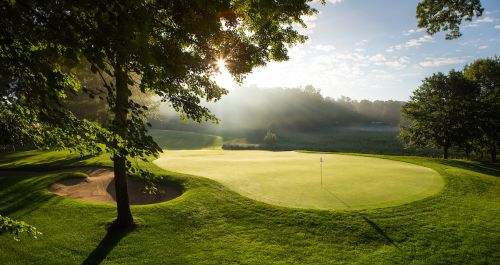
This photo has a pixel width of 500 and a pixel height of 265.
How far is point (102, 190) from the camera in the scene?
16.0 m

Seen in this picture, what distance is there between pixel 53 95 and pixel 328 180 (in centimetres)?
1315

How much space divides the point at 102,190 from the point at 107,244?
6658 mm

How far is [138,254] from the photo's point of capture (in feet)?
31.0

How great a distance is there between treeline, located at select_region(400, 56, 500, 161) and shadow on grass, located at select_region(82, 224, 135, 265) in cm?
3574

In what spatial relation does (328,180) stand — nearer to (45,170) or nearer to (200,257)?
(200,257)

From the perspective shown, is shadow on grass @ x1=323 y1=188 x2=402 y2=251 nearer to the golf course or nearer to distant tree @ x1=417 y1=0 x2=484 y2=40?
the golf course

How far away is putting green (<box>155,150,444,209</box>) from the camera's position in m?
12.6

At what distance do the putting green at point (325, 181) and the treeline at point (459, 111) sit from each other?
21.0 metres

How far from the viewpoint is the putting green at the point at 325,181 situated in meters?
12.6

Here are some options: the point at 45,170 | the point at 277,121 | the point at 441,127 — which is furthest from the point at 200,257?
the point at 277,121

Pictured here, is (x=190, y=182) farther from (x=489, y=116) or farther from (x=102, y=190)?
(x=489, y=116)

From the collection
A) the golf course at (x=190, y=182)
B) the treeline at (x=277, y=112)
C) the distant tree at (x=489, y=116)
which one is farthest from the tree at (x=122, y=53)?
the treeline at (x=277, y=112)

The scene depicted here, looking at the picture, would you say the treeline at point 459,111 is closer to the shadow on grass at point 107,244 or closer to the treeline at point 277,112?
the shadow on grass at point 107,244

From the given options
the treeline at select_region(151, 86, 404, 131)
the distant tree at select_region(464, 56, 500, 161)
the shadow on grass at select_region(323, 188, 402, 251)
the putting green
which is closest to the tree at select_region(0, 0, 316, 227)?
the putting green
